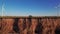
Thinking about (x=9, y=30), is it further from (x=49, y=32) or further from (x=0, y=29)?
(x=49, y=32)

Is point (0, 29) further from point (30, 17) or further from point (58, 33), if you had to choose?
point (58, 33)

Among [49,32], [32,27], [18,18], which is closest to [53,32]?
[49,32]

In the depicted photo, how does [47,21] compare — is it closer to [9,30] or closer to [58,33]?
[58,33]

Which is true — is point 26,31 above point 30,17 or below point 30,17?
below

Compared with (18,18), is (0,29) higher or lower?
lower

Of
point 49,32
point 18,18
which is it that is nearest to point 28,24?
point 18,18

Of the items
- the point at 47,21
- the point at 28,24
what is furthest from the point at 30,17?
the point at 47,21
